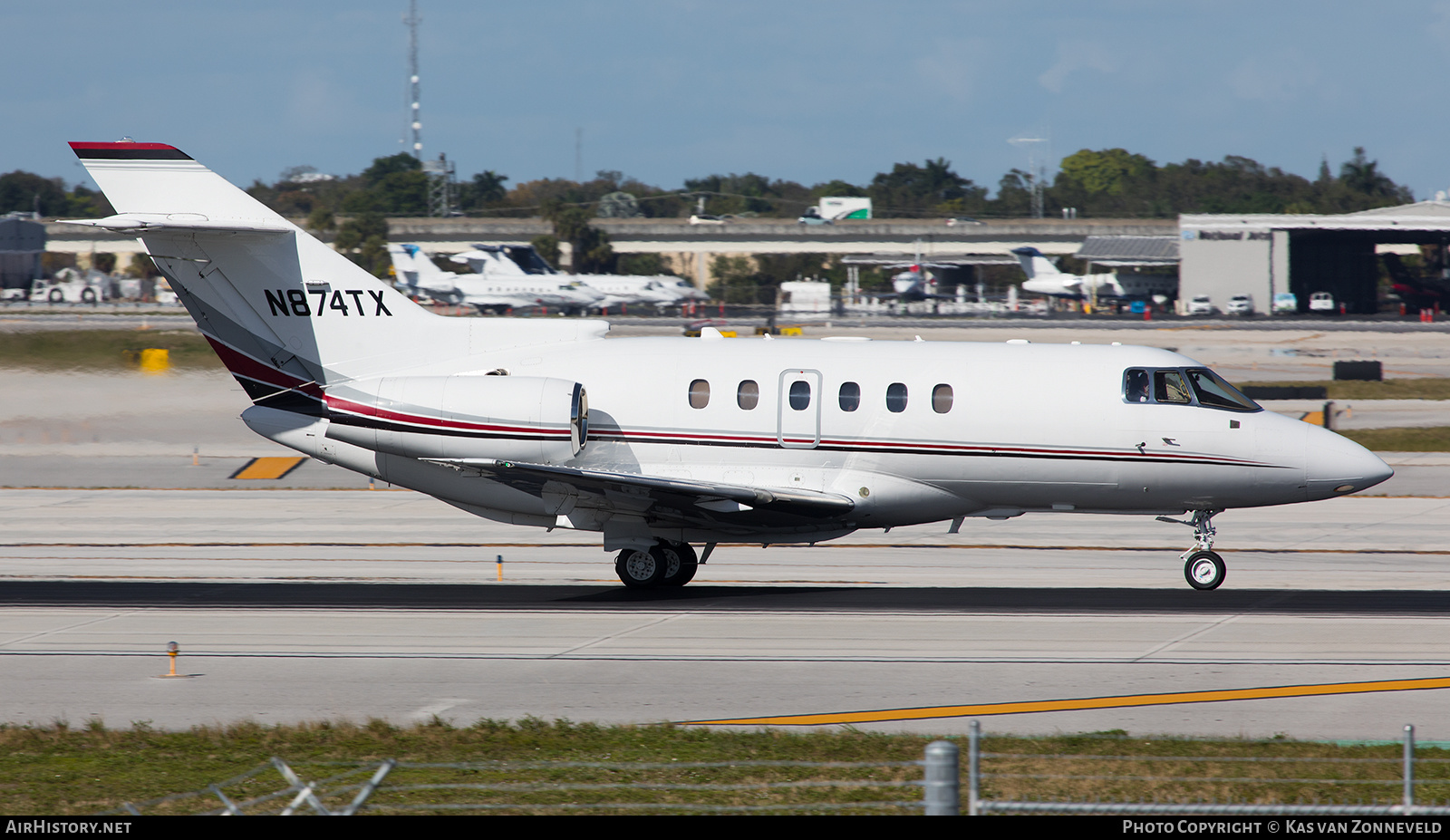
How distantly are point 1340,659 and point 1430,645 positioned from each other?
159 cm

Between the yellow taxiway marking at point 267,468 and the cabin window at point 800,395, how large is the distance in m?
19.2

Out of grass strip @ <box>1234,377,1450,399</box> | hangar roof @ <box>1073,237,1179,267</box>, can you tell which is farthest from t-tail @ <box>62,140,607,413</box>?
hangar roof @ <box>1073,237,1179,267</box>

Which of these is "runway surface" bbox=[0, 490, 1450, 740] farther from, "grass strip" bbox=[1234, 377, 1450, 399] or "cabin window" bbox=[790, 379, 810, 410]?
"grass strip" bbox=[1234, 377, 1450, 399]

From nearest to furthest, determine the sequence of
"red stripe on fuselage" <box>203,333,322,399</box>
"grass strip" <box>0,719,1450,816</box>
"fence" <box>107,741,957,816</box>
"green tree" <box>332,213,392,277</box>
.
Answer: "fence" <box>107,741,957,816</box> → "grass strip" <box>0,719,1450,816</box> → "red stripe on fuselage" <box>203,333,322,399</box> → "green tree" <box>332,213,392,277</box>

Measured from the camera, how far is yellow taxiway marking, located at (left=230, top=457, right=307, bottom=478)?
3350cm

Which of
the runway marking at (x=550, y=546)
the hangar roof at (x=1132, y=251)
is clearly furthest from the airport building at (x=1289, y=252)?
the runway marking at (x=550, y=546)

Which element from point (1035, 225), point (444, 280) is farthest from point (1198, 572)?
point (1035, 225)

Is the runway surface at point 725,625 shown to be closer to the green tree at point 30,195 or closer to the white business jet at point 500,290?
the white business jet at point 500,290

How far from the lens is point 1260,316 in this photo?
9625 cm

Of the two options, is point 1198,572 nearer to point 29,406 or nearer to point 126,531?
point 126,531

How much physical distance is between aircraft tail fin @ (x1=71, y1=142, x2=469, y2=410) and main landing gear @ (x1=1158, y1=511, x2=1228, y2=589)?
36.9 ft

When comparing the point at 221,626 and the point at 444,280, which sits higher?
the point at 444,280

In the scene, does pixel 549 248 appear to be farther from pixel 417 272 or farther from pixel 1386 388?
pixel 1386 388
